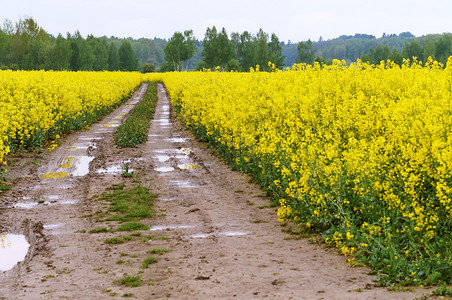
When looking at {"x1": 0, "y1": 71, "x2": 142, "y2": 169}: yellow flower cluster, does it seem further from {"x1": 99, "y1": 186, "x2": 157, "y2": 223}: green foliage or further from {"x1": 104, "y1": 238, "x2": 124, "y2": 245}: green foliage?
{"x1": 104, "y1": 238, "x2": 124, "y2": 245}: green foliage

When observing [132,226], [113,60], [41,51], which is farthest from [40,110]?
[113,60]

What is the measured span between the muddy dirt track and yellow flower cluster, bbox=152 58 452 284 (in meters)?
0.54

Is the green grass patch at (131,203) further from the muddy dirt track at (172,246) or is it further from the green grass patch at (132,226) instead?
the green grass patch at (132,226)

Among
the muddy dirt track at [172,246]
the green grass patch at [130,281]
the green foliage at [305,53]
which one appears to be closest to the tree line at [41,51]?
the green foliage at [305,53]

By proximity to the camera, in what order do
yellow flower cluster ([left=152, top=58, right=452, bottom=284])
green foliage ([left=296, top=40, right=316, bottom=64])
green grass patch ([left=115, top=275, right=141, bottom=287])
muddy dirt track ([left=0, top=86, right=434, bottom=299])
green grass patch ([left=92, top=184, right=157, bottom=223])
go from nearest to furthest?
muddy dirt track ([left=0, top=86, right=434, bottom=299]), green grass patch ([left=115, top=275, right=141, bottom=287]), yellow flower cluster ([left=152, top=58, right=452, bottom=284]), green grass patch ([left=92, top=184, right=157, bottom=223]), green foliage ([left=296, top=40, right=316, bottom=64])

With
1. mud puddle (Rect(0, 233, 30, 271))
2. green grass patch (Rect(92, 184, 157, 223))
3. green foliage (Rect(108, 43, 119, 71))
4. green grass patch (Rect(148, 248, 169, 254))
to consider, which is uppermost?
green foliage (Rect(108, 43, 119, 71))

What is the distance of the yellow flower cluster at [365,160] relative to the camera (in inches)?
237

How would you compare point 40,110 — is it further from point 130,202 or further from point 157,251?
point 157,251

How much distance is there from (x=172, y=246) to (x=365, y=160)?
3112 millimetres

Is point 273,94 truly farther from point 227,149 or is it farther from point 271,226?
point 271,226

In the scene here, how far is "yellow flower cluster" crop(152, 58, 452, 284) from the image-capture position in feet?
19.7

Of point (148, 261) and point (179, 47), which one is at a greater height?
point (179, 47)

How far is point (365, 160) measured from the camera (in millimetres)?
7184

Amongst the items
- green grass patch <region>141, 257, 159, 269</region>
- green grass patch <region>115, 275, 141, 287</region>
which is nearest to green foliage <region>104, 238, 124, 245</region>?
green grass patch <region>141, 257, 159, 269</region>
